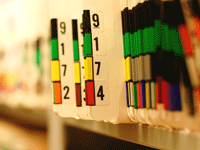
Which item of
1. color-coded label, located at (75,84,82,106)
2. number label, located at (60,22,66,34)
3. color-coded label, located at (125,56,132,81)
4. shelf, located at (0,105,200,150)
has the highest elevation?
number label, located at (60,22,66,34)

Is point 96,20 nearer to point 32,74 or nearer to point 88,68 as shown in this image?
point 88,68

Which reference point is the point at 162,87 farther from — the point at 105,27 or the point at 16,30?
the point at 16,30

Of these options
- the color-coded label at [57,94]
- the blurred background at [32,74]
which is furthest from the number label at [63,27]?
the blurred background at [32,74]

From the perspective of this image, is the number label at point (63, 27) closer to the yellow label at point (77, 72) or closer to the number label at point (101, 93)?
the yellow label at point (77, 72)

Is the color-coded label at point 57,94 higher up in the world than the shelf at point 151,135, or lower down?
higher up

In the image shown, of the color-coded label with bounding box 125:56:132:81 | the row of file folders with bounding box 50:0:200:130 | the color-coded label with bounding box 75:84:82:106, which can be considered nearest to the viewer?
the row of file folders with bounding box 50:0:200:130

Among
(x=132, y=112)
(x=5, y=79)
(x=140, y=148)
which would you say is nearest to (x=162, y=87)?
(x=132, y=112)

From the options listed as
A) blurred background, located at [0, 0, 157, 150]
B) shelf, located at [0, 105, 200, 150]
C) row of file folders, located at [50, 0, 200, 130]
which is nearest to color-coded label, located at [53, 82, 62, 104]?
row of file folders, located at [50, 0, 200, 130]

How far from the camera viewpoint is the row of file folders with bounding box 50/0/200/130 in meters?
A: 0.30

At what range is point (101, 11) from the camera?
44 centimetres

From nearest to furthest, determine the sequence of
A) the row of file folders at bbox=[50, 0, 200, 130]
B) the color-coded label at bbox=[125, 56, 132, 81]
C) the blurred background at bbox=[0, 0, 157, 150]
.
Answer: the row of file folders at bbox=[50, 0, 200, 130] → the color-coded label at bbox=[125, 56, 132, 81] → the blurred background at bbox=[0, 0, 157, 150]

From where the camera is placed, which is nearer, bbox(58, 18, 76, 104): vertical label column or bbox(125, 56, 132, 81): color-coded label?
bbox(125, 56, 132, 81): color-coded label

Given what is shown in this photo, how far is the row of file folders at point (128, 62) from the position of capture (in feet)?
0.97

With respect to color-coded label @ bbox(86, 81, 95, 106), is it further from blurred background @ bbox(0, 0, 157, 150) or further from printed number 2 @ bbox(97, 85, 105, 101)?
blurred background @ bbox(0, 0, 157, 150)
